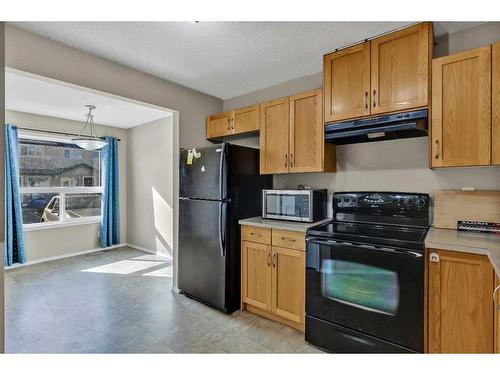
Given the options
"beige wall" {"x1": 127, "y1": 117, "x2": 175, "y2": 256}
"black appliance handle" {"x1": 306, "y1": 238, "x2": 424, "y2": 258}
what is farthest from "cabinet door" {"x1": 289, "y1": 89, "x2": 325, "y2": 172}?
"beige wall" {"x1": 127, "y1": 117, "x2": 175, "y2": 256}

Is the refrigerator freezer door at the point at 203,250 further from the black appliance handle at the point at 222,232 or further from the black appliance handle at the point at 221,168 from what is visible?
the black appliance handle at the point at 221,168

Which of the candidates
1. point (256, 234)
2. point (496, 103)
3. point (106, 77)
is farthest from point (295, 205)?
point (106, 77)

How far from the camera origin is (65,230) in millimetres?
4617

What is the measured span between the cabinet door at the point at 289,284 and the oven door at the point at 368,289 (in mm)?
114

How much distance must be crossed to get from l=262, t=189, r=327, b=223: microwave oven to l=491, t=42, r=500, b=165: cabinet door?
1.29m

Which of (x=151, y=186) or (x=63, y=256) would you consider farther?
(x=151, y=186)

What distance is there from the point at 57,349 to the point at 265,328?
1.67 m

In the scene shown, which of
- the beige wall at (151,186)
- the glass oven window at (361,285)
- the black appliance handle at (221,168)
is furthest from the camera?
the beige wall at (151,186)

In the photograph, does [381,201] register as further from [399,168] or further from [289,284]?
[289,284]

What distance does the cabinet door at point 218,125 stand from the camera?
3.18 m

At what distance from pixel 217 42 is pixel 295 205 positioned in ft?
5.23

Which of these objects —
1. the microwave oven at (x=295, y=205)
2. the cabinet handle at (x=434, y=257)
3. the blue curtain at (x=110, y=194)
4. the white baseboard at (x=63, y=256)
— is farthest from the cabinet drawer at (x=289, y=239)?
the white baseboard at (x=63, y=256)

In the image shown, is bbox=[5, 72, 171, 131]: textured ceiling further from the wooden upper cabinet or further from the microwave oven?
the microwave oven
